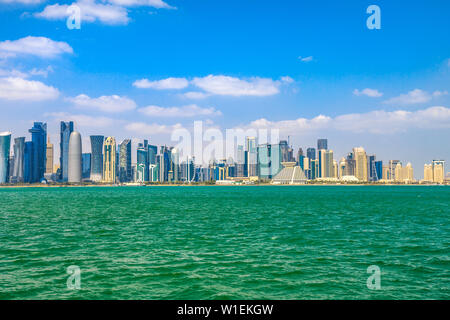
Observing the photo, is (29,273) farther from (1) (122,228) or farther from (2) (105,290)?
(1) (122,228)

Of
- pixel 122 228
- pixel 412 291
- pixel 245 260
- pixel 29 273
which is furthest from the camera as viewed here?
pixel 122 228

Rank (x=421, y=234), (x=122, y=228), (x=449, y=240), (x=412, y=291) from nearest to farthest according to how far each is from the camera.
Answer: (x=412, y=291)
(x=449, y=240)
(x=421, y=234)
(x=122, y=228)

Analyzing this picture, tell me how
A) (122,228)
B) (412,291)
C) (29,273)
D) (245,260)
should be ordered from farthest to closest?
1. (122,228)
2. (245,260)
3. (29,273)
4. (412,291)

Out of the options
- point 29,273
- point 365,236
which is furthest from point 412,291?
point 29,273

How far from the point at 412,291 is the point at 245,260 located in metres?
12.0
